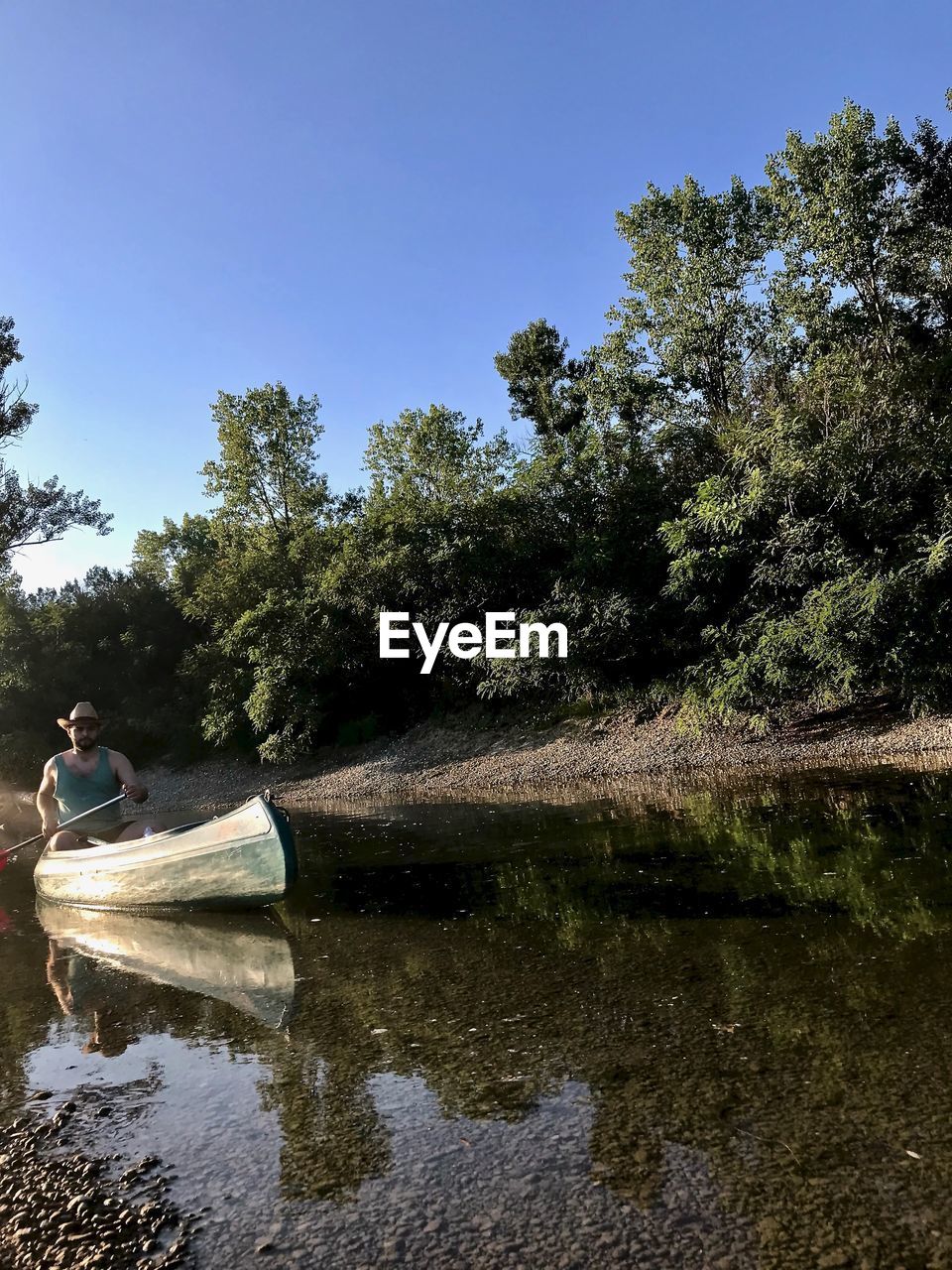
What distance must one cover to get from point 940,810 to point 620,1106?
6.54 metres

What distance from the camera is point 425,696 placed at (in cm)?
2092

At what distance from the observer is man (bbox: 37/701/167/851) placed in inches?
347

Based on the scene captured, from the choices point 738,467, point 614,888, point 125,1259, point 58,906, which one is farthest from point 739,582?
point 125,1259

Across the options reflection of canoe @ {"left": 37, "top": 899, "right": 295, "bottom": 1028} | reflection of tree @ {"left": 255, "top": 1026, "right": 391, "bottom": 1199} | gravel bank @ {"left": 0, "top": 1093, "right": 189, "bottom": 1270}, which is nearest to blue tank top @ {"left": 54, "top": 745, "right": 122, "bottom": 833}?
reflection of canoe @ {"left": 37, "top": 899, "right": 295, "bottom": 1028}

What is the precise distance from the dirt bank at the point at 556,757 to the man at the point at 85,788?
283 inches

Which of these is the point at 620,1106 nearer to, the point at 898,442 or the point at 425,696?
the point at 898,442

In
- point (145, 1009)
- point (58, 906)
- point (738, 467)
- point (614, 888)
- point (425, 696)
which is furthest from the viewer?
point (425, 696)

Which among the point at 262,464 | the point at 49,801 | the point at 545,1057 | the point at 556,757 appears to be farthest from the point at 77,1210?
the point at 262,464

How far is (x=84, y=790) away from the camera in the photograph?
893cm

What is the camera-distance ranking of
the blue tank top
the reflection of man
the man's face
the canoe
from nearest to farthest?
the reflection of man < the canoe < the man's face < the blue tank top

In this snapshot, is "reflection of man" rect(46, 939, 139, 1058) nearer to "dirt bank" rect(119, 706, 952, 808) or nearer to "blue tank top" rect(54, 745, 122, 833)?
"blue tank top" rect(54, 745, 122, 833)

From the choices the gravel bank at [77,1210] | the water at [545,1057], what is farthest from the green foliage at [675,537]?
the gravel bank at [77,1210]

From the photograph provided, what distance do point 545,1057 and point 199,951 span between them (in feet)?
12.7

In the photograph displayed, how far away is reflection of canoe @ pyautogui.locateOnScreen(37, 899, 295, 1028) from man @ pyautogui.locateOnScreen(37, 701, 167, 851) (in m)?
A: 0.80
